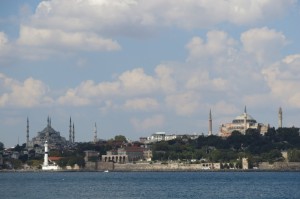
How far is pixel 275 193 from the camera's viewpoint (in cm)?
9625

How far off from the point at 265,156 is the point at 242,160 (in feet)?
21.9

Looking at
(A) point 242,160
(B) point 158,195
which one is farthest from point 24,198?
(A) point 242,160

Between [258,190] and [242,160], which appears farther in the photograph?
[242,160]

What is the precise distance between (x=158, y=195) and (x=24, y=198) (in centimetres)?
1412

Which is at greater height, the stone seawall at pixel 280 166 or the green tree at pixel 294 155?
the green tree at pixel 294 155

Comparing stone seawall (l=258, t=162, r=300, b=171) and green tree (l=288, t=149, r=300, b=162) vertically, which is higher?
green tree (l=288, t=149, r=300, b=162)

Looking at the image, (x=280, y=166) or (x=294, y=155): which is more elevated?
(x=294, y=155)

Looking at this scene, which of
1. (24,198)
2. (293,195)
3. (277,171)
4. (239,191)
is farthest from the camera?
(277,171)

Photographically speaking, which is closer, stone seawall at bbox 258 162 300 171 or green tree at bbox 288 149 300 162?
green tree at bbox 288 149 300 162

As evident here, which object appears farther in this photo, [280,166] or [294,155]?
[280,166]

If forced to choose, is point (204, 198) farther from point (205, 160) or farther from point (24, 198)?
point (205, 160)

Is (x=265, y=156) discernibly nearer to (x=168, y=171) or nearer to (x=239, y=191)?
(x=168, y=171)

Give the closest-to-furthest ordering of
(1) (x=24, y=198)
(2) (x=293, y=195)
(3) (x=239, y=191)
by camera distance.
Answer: (1) (x=24, y=198) < (2) (x=293, y=195) < (3) (x=239, y=191)

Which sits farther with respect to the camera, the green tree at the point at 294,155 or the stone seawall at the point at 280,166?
the stone seawall at the point at 280,166
